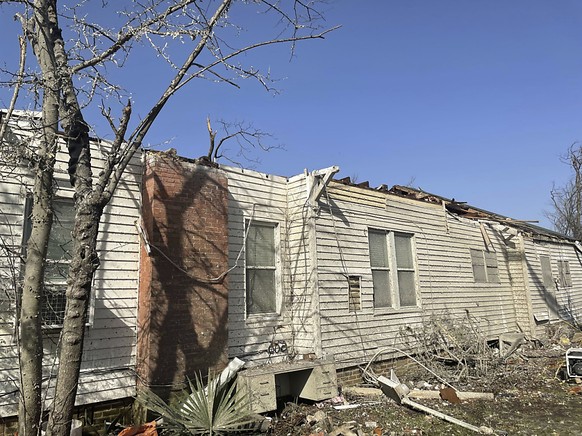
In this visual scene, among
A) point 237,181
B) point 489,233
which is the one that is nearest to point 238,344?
point 237,181

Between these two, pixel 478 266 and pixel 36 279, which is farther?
pixel 478 266

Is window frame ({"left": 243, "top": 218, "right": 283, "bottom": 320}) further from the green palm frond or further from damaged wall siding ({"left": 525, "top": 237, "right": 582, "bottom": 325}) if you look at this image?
damaged wall siding ({"left": 525, "top": 237, "right": 582, "bottom": 325})

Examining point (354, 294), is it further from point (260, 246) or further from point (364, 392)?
point (260, 246)

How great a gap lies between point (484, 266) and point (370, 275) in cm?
586

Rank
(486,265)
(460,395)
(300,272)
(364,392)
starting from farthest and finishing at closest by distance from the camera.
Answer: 1. (486,265)
2. (300,272)
3. (364,392)
4. (460,395)

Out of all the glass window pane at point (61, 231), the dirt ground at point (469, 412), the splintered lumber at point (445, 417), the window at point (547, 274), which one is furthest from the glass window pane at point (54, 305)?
the window at point (547, 274)

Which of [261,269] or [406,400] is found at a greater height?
[261,269]

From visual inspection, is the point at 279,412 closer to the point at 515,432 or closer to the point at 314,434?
the point at 314,434

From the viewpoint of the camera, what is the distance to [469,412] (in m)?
7.62

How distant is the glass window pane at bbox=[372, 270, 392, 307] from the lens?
10.2 m

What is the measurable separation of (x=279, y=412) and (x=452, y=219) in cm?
795

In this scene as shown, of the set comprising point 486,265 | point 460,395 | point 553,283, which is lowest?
point 460,395

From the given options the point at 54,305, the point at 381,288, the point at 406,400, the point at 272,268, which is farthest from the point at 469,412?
the point at 54,305

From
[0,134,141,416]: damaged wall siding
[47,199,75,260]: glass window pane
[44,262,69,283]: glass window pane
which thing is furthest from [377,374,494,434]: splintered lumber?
[47,199,75,260]: glass window pane
